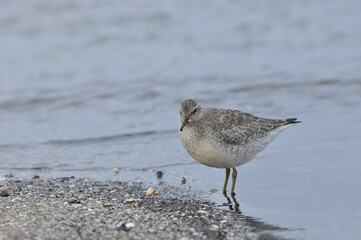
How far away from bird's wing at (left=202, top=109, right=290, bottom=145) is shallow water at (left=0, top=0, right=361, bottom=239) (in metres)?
0.70

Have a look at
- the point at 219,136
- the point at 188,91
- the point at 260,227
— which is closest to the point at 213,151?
the point at 219,136

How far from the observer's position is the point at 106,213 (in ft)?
26.1

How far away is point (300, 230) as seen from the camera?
7.95 m

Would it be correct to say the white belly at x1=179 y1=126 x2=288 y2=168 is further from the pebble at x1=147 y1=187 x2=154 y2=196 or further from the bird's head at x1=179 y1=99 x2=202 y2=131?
the pebble at x1=147 y1=187 x2=154 y2=196

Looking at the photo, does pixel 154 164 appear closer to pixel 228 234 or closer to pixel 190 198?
pixel 190 198

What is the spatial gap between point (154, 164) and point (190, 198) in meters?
2.10

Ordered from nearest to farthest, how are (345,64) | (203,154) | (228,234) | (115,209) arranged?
(228,234) < (115,209) < (203,154) < (345,64)

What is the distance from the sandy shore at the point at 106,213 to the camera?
7180 millimetres

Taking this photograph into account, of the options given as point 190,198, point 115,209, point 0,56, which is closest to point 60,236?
point 115,209

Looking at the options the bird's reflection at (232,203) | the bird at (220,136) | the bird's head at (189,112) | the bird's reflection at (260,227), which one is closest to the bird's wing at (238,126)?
the bird at (220,136)

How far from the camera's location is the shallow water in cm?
977

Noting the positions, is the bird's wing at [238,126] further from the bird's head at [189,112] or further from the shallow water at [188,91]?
the shallow water at [188,91]

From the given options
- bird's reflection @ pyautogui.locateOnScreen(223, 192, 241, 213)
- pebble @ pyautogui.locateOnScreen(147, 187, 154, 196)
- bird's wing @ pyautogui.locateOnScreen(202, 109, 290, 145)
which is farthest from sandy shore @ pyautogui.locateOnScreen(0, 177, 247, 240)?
bird's wing @ pyautogui.locateOnScreen(202, 109, 290, 145)

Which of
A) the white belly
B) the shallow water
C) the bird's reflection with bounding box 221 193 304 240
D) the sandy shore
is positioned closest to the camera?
the sandy shore
